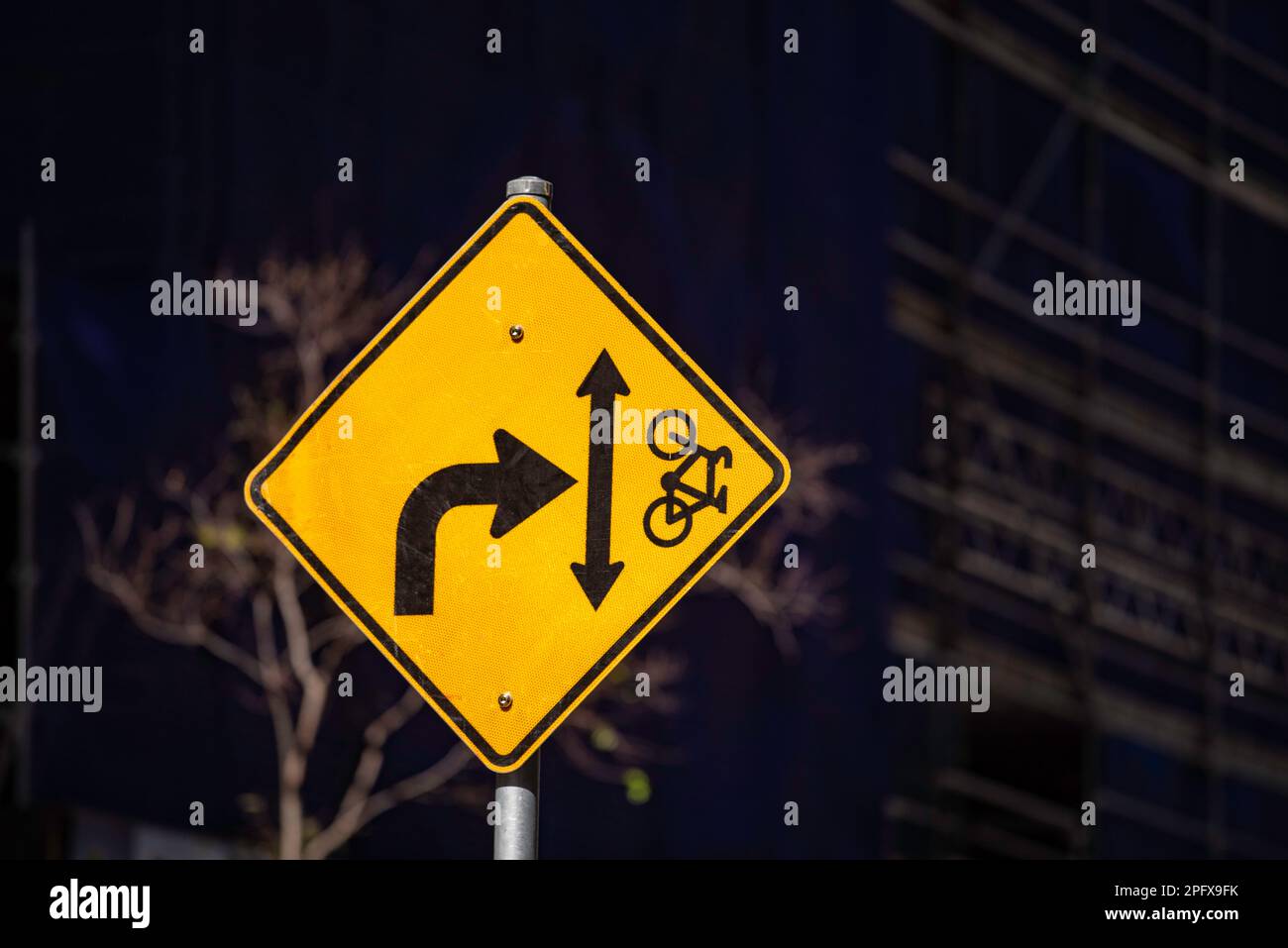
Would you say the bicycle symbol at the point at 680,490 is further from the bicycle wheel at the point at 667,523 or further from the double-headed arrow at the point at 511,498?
the double-headed arrow at the point at 511,498

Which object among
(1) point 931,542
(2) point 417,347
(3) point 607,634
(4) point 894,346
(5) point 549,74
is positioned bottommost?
(3) point 607,634

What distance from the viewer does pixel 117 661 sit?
54.5 ft

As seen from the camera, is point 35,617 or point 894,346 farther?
point 894,346

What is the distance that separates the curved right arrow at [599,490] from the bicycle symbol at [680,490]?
0.34 ft

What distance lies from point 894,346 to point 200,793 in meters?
6.41

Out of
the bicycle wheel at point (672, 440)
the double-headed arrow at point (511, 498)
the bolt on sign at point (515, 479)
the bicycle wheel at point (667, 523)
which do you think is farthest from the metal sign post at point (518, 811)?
the bicycle wheel at point (672, 440)

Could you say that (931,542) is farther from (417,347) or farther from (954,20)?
(417,347)

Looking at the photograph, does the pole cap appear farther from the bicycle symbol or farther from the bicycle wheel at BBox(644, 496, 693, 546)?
the bicycle wheel at BBox(644, 496, 693, 546)

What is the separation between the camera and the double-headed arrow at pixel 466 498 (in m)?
5.50

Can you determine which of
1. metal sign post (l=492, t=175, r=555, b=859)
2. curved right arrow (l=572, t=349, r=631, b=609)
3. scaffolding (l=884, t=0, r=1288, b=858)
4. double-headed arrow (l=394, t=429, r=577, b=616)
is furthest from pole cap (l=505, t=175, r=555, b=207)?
scaffolding (l=884, t=0, r=1288, b=858)

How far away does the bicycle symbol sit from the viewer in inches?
217
